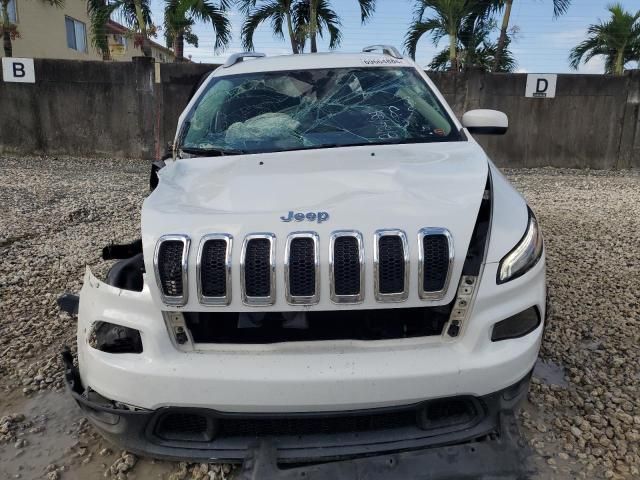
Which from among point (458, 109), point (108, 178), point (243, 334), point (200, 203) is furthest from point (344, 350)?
point (458, 109)

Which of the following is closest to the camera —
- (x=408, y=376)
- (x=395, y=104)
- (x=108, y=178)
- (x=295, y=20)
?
(x=408, y=376)

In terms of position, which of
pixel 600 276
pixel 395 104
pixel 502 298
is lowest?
pixel 600 276

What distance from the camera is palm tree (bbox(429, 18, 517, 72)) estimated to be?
15266 millimetres

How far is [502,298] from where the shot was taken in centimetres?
189

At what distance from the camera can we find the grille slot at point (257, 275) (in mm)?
1820

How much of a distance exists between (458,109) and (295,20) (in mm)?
6428

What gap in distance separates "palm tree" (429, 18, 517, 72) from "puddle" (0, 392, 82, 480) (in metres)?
13.9

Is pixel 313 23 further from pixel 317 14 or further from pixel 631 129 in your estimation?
pixel 631 129

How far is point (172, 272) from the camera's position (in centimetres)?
186

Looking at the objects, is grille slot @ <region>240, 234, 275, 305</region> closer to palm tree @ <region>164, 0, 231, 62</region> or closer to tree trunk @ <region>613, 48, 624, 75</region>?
palm tree @ <region>164, 0, 231, 62</region>

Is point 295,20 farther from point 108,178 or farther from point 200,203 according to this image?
point 200,203

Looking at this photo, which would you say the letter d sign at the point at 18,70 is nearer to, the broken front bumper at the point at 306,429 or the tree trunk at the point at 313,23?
the tree trunk at the point at 313,23

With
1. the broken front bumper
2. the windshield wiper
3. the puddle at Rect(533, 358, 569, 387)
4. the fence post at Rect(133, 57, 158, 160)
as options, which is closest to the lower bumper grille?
the broken front bumper

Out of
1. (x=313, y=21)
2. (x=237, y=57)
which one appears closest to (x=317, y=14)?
(x=313, y=21)
